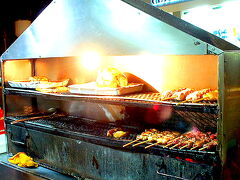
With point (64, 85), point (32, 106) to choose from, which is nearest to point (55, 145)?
point (64, 85)

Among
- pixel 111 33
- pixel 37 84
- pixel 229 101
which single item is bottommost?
pixel 229 101

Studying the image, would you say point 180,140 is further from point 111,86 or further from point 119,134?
point 111,86

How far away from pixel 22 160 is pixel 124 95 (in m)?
2.18

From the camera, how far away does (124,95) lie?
389 cm

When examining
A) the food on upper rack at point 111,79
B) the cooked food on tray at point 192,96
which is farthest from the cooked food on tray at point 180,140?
the food on upper rack at point 111,79

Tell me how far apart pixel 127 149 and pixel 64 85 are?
6.40 feet

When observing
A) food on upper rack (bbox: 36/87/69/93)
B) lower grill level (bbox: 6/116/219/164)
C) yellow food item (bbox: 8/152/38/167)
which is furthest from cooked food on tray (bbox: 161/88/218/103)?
yellow food item (bbox: 8/152/38/167)

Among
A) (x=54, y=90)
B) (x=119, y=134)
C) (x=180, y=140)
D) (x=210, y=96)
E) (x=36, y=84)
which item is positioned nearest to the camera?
(x=210, y=96)

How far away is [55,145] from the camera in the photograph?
14.6 feet

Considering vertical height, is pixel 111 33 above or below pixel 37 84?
above

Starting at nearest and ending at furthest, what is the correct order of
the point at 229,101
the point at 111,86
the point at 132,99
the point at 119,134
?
1. the point at 229,101
2. the point at 132,99
3. the point at 119,134
4. the point at 111,86

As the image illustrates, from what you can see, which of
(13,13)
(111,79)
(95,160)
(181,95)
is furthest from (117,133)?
(13,13)

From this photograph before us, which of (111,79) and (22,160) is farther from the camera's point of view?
(22,160)

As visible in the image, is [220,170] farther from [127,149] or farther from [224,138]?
[127,149]
